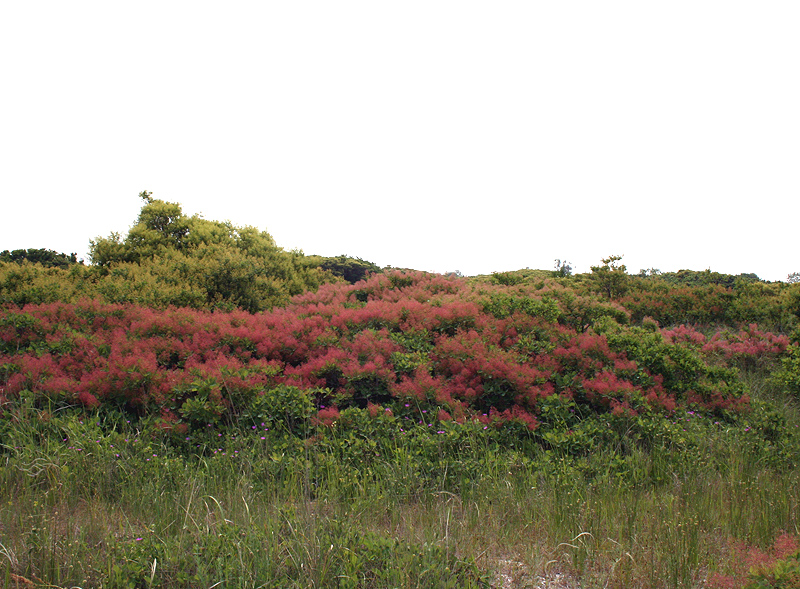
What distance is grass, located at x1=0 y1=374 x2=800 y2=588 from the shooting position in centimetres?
283

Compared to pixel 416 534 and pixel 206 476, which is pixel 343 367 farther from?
pixel 416 534

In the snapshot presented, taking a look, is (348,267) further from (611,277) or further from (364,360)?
(364,360)

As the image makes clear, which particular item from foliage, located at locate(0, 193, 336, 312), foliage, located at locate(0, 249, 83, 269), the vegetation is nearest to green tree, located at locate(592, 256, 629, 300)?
the vegetation

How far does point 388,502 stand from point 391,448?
82 cm

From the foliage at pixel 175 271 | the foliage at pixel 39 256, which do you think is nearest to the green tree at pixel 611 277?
the foliage at pixel 175 271

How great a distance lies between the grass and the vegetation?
0.07ft

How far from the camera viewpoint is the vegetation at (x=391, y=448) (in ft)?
9.53

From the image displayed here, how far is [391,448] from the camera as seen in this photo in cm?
458

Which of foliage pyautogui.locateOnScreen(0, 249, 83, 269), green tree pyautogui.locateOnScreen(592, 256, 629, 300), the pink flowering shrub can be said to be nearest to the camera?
the pink flowering shrub

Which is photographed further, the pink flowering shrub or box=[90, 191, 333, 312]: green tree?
box=[90, 191, 333, 312]: green tree

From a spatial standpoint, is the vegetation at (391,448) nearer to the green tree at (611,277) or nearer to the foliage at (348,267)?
the green tree at (611,277)

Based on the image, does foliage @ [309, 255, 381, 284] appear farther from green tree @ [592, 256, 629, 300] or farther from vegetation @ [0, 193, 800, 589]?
vegetation @ [0, 193, 800, 589]

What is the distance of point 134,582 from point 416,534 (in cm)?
163

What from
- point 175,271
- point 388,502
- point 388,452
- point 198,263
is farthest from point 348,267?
point 388,502
